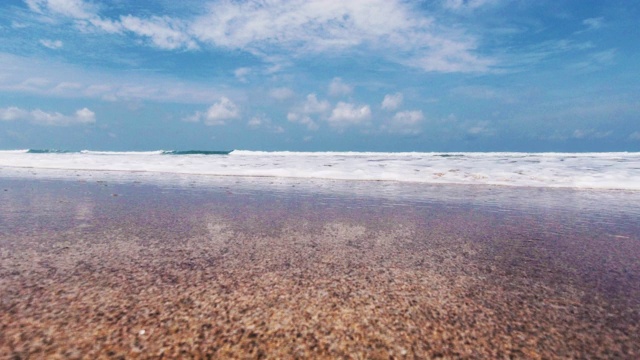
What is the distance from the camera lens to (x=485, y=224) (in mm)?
4395

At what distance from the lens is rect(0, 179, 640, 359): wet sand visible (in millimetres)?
1581

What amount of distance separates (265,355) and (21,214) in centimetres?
457

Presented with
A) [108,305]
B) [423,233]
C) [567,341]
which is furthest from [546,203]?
[108,305]

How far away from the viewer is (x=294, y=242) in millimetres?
3379

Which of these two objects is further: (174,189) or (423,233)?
(174,189)

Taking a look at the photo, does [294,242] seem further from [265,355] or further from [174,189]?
[174,189]

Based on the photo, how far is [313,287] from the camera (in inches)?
87.4

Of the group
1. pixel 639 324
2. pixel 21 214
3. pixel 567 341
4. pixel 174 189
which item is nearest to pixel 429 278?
pixel 567 341

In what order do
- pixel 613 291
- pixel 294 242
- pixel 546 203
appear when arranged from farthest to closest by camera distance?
1. pixel 546 203
2. pixel 294 242
3. pixel 613 291

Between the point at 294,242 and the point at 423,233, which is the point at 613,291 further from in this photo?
the point at 294,242

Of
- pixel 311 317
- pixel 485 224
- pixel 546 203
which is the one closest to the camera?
pixel 311 317

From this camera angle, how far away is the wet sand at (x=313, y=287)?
158 centimetres

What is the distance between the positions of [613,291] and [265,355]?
2221 millimetres

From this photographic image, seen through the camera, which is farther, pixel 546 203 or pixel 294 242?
pixel 546 203
